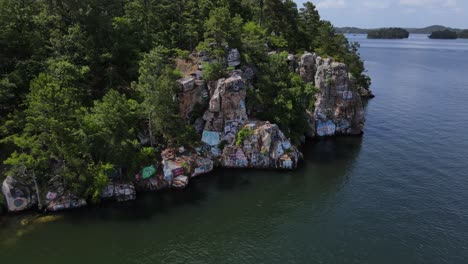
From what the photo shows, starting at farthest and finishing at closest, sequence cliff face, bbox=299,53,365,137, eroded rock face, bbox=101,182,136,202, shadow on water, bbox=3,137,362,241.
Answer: cliff face, bbox=299,53,365,137 < eroded rock face, bbox=101,182,136,202 < shadow on water, bbox=3,137,362,241

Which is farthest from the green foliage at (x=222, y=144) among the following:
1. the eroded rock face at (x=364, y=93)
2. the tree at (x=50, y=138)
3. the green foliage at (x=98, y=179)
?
the eroded rock face at (x=364, y=93)

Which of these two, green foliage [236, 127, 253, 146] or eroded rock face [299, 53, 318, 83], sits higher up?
eroded rock face [299, 53, 318, 83]

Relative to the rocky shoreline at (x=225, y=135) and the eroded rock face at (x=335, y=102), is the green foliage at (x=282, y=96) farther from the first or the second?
the eroded rock face at (x=335, y=102)

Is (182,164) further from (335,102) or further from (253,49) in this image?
(335,102)

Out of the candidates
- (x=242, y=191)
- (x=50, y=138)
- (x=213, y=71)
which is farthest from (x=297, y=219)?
(x=50, y=138)

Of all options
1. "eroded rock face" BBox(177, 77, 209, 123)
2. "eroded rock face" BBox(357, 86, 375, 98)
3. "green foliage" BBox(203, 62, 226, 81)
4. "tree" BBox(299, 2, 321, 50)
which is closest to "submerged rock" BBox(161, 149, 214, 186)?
"eroded rock face" BBox(177, 77, 209, 123)

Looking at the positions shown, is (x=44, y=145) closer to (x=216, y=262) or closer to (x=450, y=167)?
(x=216, y=262)

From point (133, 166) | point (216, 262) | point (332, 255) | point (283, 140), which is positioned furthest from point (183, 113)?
point (332, 255)

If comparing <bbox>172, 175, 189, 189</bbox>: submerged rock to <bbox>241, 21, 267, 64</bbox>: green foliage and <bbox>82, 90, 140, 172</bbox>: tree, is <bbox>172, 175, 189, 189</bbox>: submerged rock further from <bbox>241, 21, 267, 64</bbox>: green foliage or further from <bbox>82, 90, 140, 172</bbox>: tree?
<bbox>241, 21, 267, 64</bbox>: green foliage
